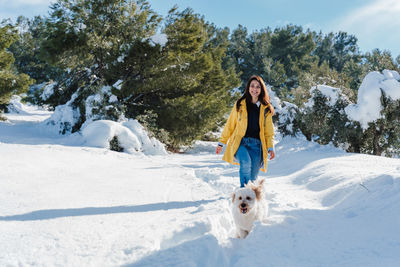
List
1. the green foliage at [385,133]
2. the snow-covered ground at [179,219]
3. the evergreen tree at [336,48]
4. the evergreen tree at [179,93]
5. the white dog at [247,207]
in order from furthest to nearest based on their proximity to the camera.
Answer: the evergreen tree at [336,48] < the evergreen tree at [179,93] < the green foliage at [385,133] < the white dog at [247,207] < the snow-covered ground at [179,219]

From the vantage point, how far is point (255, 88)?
4105mm

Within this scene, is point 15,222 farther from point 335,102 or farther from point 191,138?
point 191,138

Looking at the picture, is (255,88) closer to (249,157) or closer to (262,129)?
(262,129)

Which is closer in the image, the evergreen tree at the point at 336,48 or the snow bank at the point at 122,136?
the snow bank at the point at 122,136

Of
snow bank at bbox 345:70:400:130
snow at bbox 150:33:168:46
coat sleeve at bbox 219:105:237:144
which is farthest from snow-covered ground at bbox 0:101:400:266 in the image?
snow at bbox 150:33:168:46

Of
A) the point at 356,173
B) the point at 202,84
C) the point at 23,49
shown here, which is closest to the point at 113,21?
the point at 202,84

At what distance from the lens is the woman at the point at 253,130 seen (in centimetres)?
412

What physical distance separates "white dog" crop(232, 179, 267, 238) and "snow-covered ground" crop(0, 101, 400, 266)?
13cm

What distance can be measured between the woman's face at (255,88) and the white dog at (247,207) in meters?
1.34

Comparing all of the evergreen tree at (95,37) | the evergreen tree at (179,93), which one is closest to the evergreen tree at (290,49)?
the evergreen tree at (179,93)

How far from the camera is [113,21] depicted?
14016mm

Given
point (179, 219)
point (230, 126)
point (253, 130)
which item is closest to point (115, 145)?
point (230, 126)

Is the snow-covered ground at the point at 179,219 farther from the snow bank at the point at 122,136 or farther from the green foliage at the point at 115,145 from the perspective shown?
the green foliage at the point at 115,145

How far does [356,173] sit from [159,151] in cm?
779
